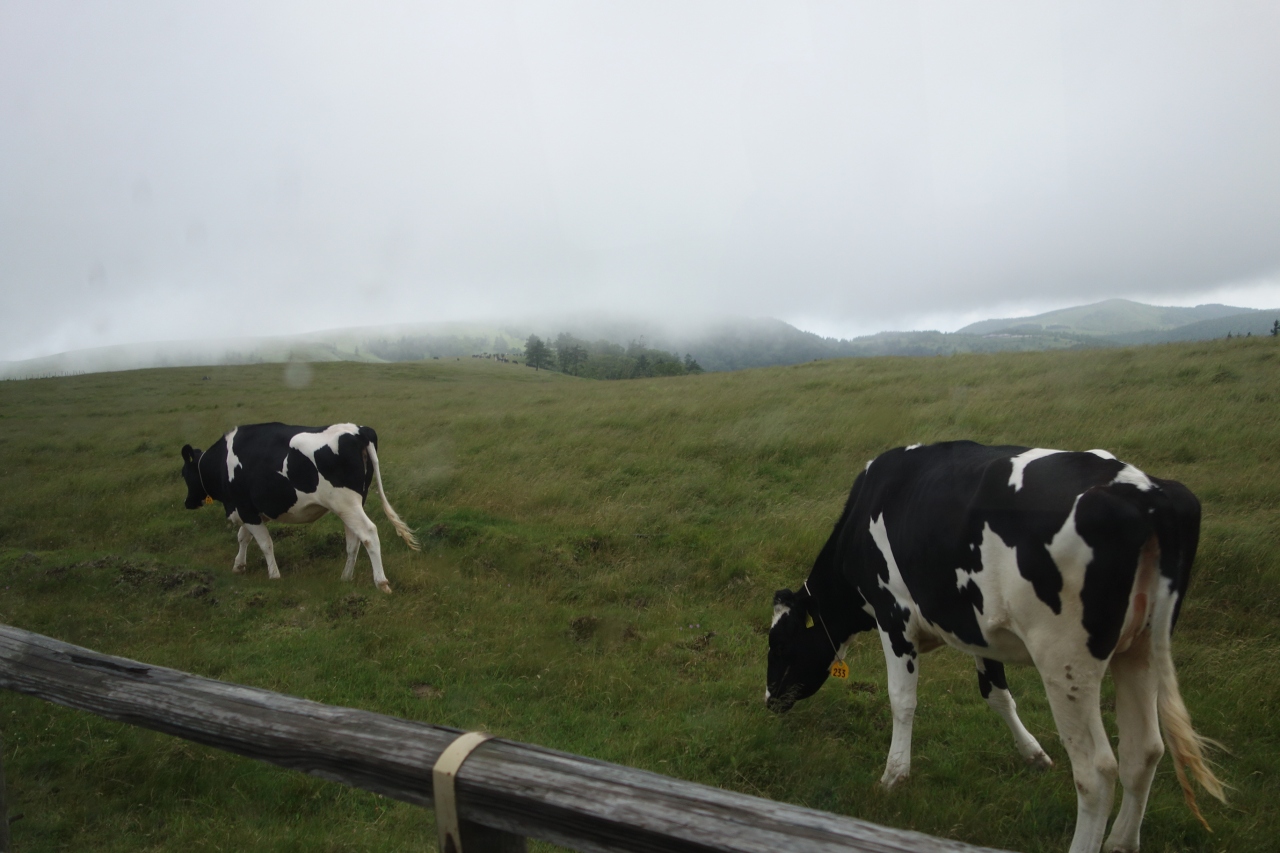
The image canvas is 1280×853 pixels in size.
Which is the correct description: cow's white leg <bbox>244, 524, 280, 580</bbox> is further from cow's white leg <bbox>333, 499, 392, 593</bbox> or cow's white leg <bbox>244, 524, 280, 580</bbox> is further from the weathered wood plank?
Answer: the weathered wood plank

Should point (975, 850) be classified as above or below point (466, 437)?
above

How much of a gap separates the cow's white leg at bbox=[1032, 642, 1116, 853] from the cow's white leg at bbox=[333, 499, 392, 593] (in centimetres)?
800

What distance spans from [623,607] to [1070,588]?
18.6ft

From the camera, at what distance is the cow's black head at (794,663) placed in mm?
6172

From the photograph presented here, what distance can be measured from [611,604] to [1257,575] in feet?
22.9

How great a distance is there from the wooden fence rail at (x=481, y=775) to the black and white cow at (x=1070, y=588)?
2.74m

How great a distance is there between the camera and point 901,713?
17.1ft

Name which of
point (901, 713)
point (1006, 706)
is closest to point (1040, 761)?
point (1006, 706)

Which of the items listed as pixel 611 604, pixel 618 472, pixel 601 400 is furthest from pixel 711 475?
pixel 601 400

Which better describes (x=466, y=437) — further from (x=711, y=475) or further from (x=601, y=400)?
(x=711, y=475)

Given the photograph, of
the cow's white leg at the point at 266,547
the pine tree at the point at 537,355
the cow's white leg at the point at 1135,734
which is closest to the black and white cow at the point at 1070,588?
the cow's white leg at the point at 1135,734

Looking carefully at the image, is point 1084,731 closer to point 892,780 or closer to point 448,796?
point 892,780

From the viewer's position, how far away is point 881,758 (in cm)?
553

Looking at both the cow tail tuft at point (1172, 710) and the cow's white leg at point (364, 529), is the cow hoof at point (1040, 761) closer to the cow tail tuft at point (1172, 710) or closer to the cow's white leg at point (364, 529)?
the cow tail tuft at point (1172, 710)
